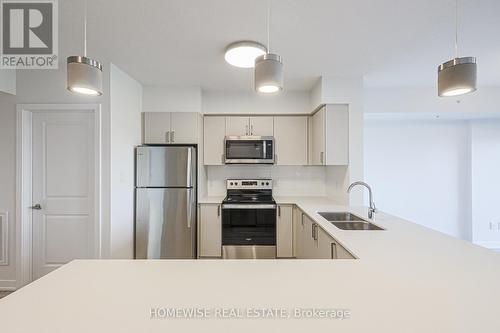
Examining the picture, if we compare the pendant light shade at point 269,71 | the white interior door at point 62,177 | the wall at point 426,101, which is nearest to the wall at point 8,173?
the white interior door at point 62,177

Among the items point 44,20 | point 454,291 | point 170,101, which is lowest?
point 454,291

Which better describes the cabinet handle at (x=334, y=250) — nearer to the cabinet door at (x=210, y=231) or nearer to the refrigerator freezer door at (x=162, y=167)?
the cabinet door at (x=210, y=231)

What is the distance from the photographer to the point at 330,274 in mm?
1036

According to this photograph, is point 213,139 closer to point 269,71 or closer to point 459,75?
point 269,71

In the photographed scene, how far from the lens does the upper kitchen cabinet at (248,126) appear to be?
3500mm

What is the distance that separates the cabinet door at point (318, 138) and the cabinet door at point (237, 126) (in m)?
0.96

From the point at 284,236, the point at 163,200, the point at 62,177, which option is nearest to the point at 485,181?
the point at 284,236

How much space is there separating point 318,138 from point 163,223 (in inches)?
91.9

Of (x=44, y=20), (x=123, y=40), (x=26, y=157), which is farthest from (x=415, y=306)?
(x=26, y=157)

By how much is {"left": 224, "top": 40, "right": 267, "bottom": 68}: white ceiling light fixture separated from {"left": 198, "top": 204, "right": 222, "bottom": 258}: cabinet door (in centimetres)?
183

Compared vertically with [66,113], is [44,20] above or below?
above

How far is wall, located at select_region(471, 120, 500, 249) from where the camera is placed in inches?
155

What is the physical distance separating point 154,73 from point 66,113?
3.47 ft

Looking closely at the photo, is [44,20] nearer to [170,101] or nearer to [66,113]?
[66,113]
